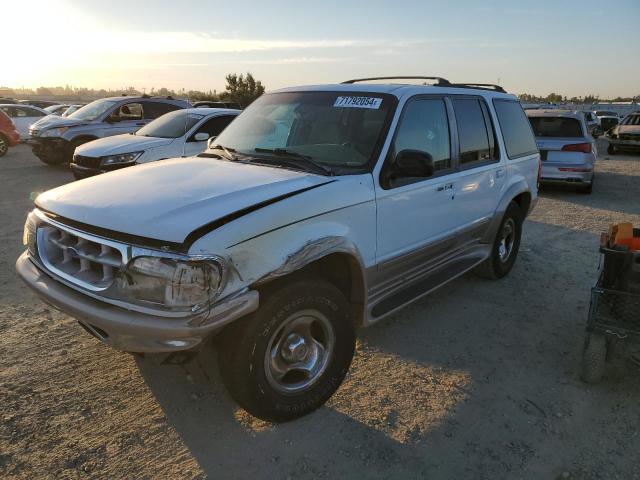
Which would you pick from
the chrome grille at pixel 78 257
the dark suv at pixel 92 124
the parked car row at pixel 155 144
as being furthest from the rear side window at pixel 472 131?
the dark suv at pixel 92 124

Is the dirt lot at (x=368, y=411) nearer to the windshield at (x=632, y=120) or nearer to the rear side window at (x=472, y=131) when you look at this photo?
the rear side window at (x=472, y=131)

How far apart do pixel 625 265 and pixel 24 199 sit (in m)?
9.37

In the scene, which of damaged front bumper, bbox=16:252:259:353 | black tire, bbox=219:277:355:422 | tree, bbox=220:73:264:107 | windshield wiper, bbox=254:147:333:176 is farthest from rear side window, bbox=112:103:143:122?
tree, bbox=220:73:264:107

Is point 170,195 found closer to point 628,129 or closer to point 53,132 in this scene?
point 53,132

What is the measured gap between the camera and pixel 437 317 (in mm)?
4457

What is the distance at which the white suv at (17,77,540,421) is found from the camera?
2387 mm

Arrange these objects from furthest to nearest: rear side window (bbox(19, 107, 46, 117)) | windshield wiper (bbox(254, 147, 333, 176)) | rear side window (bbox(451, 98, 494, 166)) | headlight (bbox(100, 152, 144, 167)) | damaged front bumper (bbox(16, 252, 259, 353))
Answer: rear side window (bbox(19, 107, 46, 117)), headlight (bbox(100, 152, 144, 167)), rear side window (bbox(451, 98, 494, 166)), windshield wiper (bbox(254, 147, 333, 176)), damaged front bumper (bbox(16, 252, 259, 353))

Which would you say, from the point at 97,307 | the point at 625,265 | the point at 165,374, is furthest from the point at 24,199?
the point at 625,265

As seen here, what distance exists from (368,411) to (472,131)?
276 centimetres

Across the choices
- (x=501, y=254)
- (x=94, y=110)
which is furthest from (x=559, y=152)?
(x=94, y=110)

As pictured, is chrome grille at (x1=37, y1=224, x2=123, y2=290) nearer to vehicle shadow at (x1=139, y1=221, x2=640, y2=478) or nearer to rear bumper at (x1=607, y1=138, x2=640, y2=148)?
vehicle shadow at (x1=139, y1=221, x2=640, y2=478)

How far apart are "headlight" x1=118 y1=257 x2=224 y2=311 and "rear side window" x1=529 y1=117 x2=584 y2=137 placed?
9.96m

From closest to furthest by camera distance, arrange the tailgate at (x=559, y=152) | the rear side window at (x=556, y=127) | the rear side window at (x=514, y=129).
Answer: the rear side window at (x=514, y=129) < the tailgate at (x=559, y=152) < the rear side window at (x=556, y=127)

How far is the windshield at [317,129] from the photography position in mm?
3471
